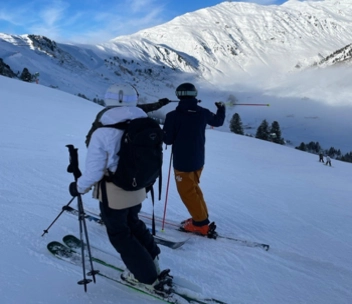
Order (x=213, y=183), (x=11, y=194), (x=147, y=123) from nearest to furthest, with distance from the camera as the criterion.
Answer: (x=147, y=123) < (x=11, y=194) < (x=213, y=183)

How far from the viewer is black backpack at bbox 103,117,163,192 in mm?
2898

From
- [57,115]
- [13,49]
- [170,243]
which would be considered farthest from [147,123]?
[13,49]

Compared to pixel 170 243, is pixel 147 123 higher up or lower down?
higher up

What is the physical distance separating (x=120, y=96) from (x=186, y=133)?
193 centimetres

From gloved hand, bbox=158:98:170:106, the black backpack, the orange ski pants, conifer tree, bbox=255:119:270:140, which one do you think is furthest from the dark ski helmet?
conifer tree, bbox=255:119:270:140

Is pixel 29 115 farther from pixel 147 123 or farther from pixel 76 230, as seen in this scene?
pixel 147 123

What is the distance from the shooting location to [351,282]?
4.41m

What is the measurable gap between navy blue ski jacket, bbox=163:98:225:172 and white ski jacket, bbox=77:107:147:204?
191 centimetres

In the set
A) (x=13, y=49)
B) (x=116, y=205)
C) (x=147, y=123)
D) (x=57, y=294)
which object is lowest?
(x=57, y=294)

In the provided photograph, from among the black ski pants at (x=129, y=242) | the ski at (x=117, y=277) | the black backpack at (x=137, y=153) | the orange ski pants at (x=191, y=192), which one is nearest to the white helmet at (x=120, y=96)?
the black backpack at (x=137, y=153)

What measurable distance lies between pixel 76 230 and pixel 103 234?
34 cm

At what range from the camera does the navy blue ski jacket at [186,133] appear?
16.0ft

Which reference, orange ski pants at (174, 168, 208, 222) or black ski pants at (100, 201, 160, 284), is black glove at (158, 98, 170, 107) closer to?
orange ski pants at (174, 168, 208, 222)

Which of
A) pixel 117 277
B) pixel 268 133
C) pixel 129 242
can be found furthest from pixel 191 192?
pixel 268 133
